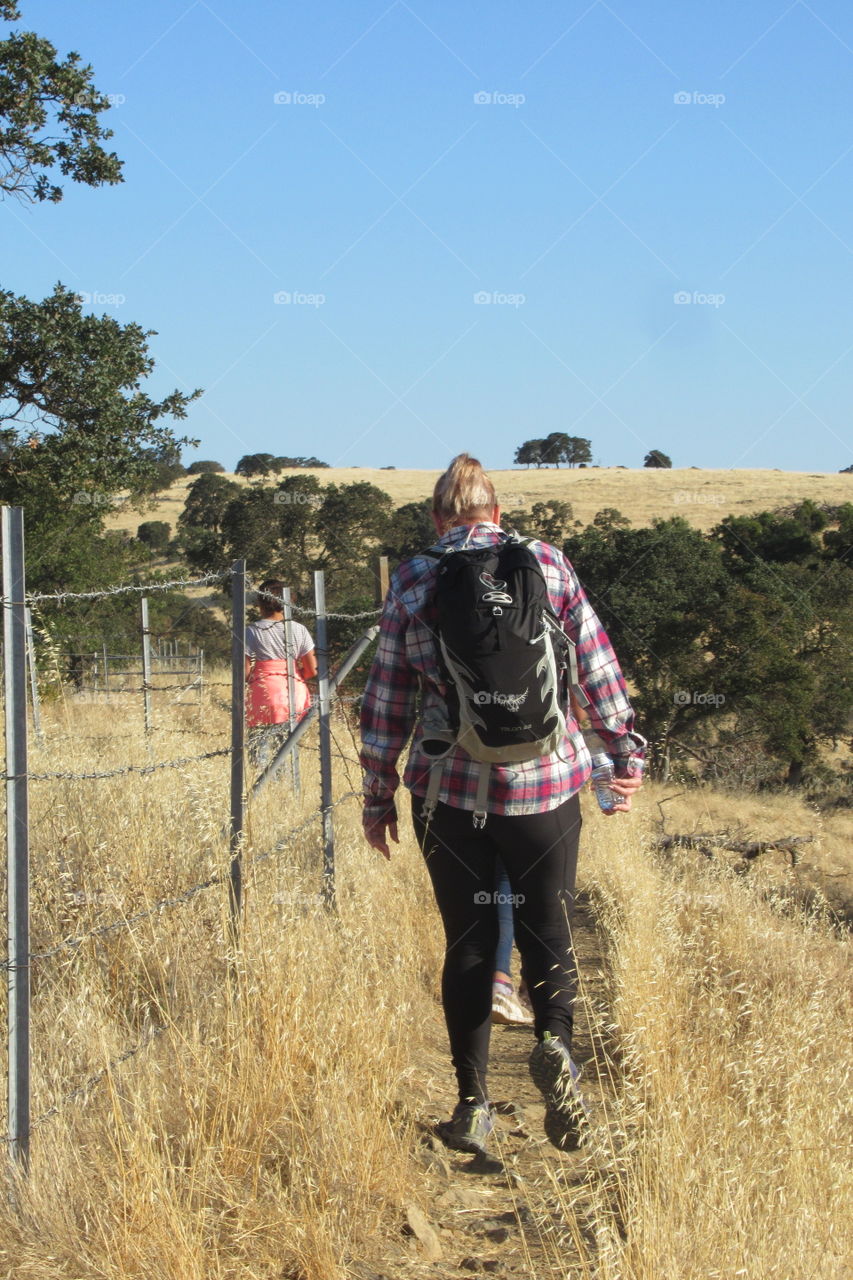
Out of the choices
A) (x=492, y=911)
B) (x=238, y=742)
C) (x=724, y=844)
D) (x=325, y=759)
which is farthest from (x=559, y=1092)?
(x=724, y=844)

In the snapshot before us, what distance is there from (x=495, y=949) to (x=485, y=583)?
3.33 ft

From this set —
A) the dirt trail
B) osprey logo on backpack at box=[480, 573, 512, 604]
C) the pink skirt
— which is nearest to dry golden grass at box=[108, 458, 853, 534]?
the pink skirt

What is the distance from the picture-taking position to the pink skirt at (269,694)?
8.14m

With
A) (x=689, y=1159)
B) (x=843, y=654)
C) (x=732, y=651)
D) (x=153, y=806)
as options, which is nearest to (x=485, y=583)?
(x=689, y=1159)

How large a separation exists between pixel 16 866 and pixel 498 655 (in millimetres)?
1226

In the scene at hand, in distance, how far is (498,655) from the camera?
275 cm

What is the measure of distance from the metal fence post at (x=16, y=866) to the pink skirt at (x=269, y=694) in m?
5.34

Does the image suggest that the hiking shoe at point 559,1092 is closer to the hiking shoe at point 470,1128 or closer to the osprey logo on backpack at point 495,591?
the hiking shoe at point 470,1128

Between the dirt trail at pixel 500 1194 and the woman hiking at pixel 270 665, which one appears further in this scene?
the woman hiking at pixel 270 665

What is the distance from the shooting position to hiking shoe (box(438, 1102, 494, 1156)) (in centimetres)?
307

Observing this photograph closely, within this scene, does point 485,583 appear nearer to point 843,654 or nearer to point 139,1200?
point 139,1200

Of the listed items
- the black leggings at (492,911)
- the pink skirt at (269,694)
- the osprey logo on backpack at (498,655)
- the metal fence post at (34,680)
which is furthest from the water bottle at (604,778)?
the pink skirt at (269,694)

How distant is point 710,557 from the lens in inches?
1088

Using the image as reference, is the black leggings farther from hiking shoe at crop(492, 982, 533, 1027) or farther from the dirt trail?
hiking shoe at crop(492, 982, 533, 1027)
